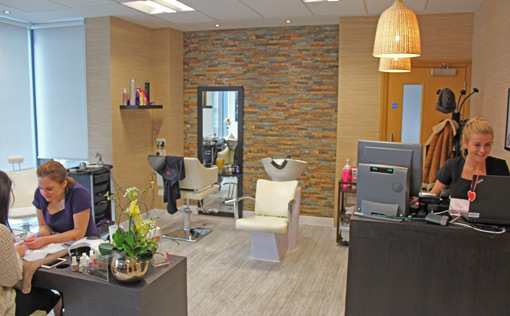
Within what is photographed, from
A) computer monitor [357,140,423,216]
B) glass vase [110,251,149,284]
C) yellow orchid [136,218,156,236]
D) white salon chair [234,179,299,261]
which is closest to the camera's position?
glass vase [110,251,149,284]

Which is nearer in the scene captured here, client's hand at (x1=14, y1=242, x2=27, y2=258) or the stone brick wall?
client's hand at (x1=14, y1=242, x2=27, y2=258)

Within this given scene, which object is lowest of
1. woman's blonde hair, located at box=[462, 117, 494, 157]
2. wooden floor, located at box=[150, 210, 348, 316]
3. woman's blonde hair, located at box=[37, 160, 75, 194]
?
wooden floor, located at box=[150, 210, 348, 316]

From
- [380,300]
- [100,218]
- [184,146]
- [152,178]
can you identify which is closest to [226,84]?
[184,146]

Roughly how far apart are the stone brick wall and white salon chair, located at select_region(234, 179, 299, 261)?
3.69ft

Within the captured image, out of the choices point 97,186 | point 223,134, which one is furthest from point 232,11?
point 97,186

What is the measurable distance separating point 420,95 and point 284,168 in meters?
1.83

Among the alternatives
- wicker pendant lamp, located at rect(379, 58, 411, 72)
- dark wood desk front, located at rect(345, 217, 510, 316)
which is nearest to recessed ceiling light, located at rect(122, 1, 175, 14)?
wicker pendant lamp, located at rect(379, 58, 411, 72)

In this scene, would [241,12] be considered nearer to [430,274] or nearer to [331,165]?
[331,165]

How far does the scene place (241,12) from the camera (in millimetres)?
4930

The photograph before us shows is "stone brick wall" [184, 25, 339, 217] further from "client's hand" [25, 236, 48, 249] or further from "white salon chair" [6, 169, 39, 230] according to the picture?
"client's hand" [25, 236, 48, 249]

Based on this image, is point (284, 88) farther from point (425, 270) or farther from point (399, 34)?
point (425, 270)

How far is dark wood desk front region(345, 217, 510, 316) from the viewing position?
2330mm

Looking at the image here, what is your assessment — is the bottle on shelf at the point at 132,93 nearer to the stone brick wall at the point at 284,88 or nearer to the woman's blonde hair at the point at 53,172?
the stone brick wall at the point at 284,88

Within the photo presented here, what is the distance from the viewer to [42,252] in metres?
2.47
